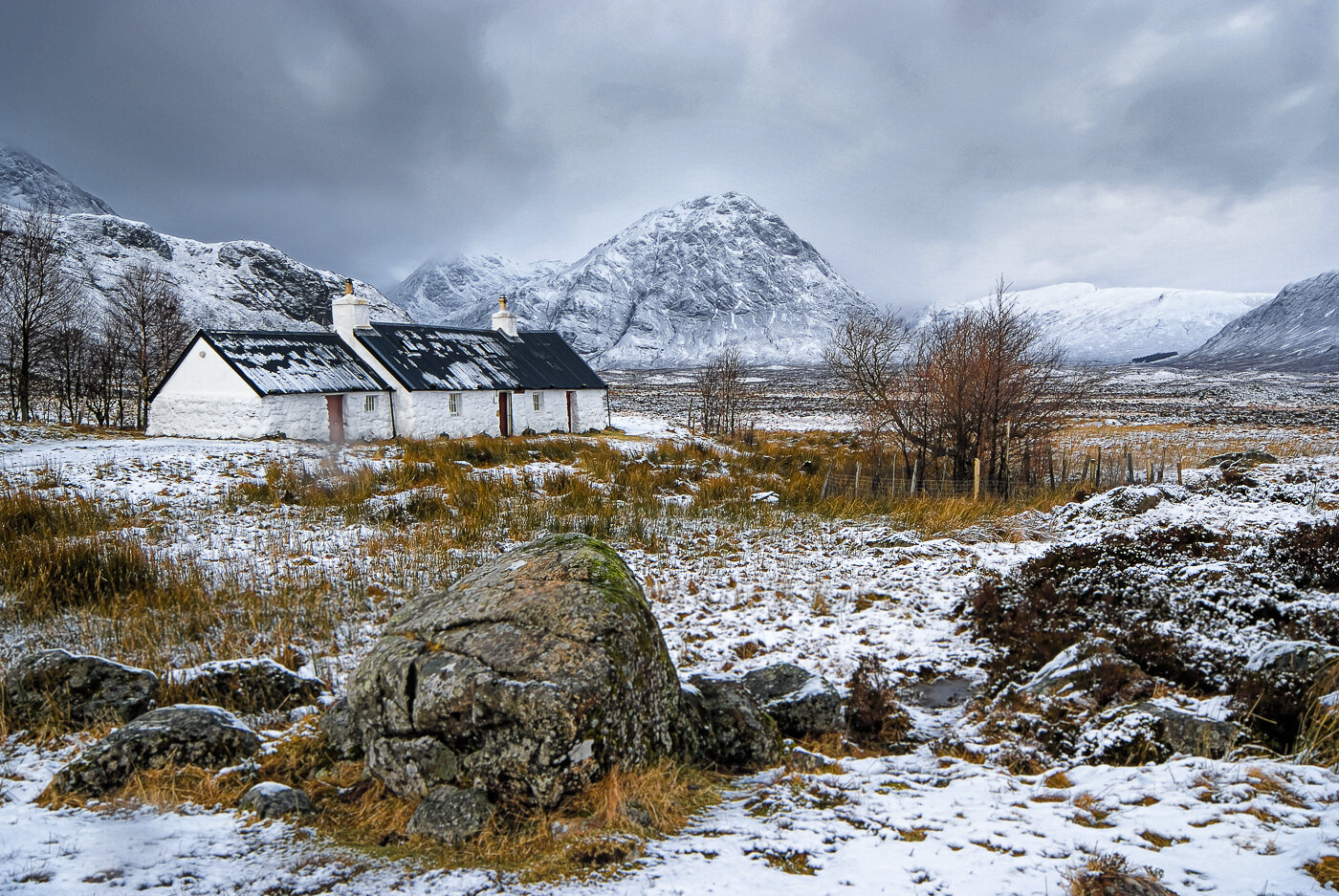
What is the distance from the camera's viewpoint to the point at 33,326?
29.3 meters

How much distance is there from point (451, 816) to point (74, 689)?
363cm

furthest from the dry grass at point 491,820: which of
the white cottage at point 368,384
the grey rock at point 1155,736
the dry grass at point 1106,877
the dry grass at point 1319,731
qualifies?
the white cottage at point 368,384

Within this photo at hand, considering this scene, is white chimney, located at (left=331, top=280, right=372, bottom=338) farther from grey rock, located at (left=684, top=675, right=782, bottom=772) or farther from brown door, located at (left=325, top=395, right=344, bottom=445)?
grey rock, located at (left=684, top=675, right=782, bottom=772)

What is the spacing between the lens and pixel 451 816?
394cm

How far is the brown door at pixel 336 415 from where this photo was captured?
2692 centimetres

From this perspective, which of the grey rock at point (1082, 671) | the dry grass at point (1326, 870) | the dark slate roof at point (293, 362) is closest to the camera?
the dry grass at point (1326, 870)

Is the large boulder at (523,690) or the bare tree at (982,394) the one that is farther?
the bare tree at (982,394)

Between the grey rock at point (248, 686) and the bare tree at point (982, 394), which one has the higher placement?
the bare tree at point (982, 394)

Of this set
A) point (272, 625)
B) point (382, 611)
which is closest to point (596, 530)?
point (382, 611)

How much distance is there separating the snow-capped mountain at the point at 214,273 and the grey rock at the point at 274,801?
4641 inches

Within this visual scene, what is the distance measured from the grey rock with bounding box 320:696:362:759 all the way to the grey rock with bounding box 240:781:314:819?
565mm

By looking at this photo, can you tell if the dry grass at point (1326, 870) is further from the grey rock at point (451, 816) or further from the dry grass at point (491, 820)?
the grey rock at point (451, 816)

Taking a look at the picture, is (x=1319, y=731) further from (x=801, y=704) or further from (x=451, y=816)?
(x=451, y=816)

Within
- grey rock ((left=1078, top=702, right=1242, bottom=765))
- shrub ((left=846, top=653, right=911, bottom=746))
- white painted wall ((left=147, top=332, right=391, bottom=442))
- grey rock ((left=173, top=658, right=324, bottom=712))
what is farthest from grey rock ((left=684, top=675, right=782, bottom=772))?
white painted wall ((left=147, top=332, right=391, bottom=442))
